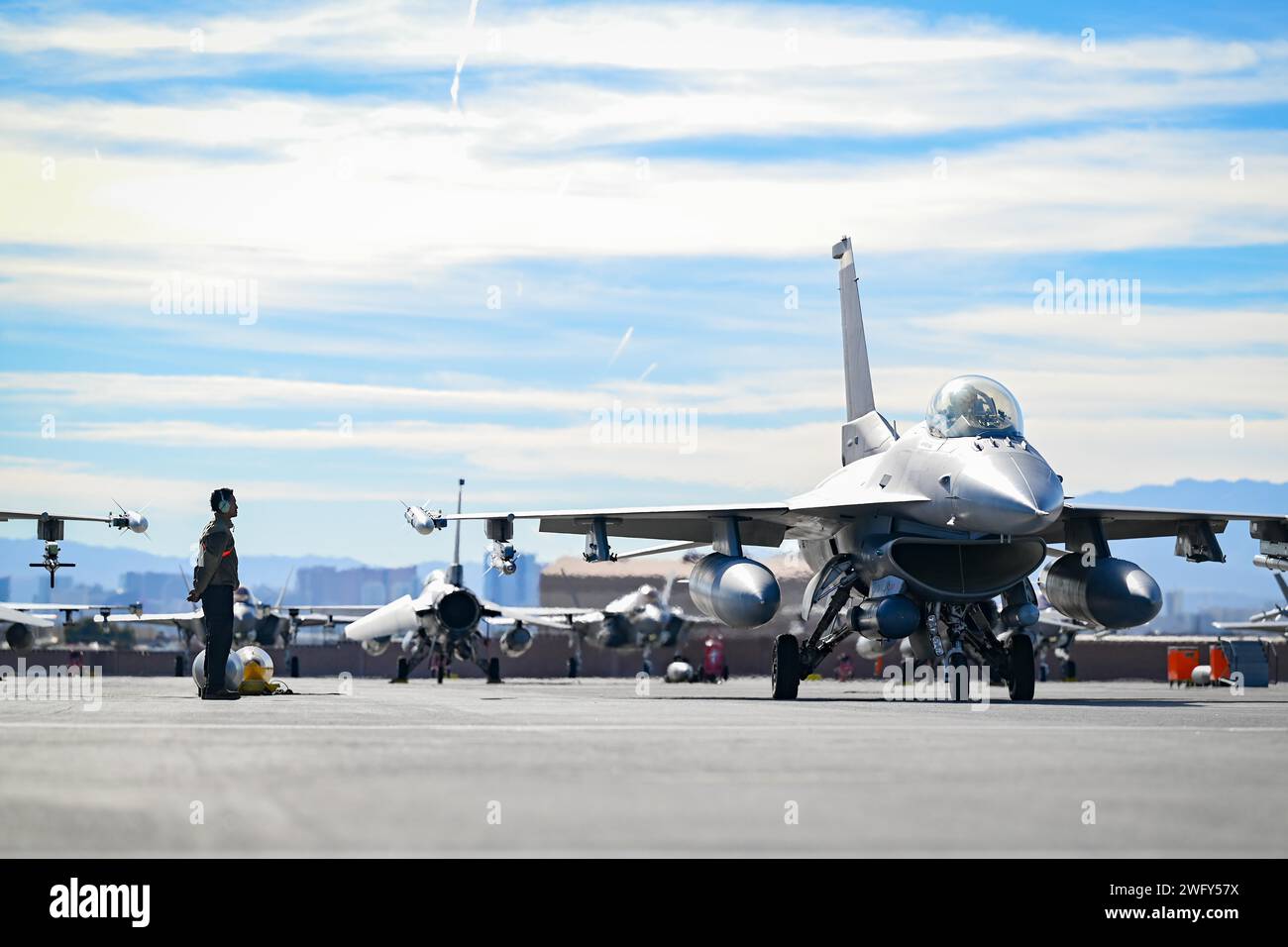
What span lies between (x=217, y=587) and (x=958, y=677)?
11508 millimetres

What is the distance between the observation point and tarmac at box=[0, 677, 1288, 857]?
287 inches

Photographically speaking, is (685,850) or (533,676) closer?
(685,850)

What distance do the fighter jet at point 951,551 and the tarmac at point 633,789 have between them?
31.5 ft

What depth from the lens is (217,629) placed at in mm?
21672

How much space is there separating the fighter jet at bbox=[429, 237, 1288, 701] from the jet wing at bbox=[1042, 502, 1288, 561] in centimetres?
4

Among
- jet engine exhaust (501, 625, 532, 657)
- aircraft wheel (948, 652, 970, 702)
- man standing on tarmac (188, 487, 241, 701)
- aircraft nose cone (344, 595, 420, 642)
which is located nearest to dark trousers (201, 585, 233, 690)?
man standing on tarmac (188, 487, 241, 701)

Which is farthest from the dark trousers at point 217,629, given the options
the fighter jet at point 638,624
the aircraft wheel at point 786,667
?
the fighter jet at point 638,624

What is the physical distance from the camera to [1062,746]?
12758 mm

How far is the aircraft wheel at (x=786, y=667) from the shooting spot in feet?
91.4

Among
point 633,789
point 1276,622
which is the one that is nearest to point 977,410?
point 633,789

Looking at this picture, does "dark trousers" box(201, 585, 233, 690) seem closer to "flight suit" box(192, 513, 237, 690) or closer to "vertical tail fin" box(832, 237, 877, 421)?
"flight suit" box(192, 513, 237, 690)

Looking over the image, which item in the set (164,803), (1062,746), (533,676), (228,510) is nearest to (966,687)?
(228,510)
